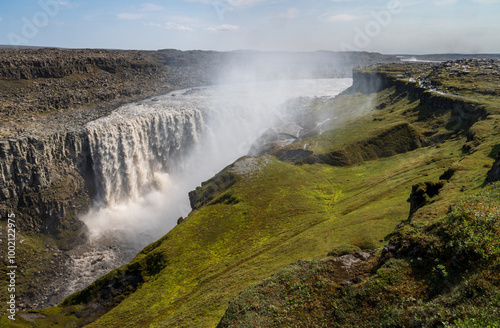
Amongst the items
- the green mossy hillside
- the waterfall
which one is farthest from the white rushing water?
the green mossy hillside

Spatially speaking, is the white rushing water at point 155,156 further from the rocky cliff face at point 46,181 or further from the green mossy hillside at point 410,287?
the green mossy hillside at point 410,287

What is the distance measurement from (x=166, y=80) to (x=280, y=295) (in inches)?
7328

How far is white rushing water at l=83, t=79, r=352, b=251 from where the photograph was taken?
87.6 m

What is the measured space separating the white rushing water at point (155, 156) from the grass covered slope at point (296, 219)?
852 inches

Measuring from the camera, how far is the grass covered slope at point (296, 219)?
35169mm

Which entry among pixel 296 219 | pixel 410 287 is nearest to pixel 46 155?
pixel 296 219

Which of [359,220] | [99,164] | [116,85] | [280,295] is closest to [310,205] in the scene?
[359,220]

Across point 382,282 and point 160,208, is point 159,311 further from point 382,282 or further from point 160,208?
point 160,208

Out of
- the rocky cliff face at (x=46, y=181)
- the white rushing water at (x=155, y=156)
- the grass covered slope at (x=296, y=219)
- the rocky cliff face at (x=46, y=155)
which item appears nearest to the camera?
the grass covered slope at (x=296, y=219)

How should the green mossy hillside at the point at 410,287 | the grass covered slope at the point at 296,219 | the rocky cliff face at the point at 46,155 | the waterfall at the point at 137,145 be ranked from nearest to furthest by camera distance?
the green mossy hillside at the point at 410,287
the grass covered slope at the point at 296,219
the rocky cliff face at the point at 46,155
the waterfall at the point at 137,145

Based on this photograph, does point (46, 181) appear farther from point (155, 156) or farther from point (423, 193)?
point (423, 193)

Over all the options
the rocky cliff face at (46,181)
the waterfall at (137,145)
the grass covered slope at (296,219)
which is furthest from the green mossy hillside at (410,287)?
the waterfall at (137,145)

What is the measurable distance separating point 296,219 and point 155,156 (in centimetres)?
6577

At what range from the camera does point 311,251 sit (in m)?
42.7
